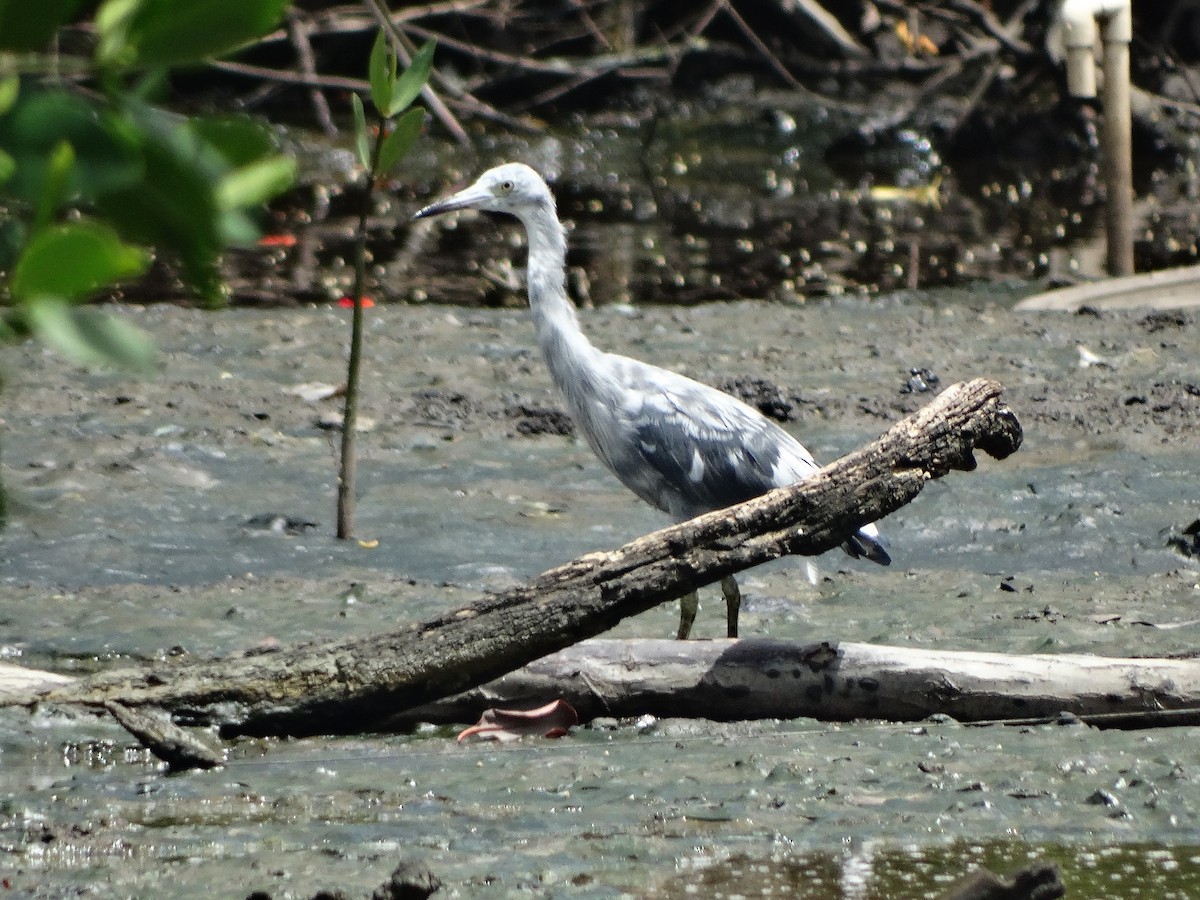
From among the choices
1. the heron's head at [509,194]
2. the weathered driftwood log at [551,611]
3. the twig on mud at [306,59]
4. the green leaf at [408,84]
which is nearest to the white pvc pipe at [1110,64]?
the heron's head at [509,194]

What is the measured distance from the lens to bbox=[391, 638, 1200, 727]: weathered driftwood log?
4.07 m

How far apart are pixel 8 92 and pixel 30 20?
0.04 metres

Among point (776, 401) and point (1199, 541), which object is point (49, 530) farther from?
point (1199, 541)

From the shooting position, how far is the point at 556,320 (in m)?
5.41

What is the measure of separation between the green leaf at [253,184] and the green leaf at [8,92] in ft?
0.36

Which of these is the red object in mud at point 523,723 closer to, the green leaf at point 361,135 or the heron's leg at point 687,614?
the heron's leg at point 687,614

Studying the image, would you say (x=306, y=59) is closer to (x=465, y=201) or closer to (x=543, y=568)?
(x=465, y=201)

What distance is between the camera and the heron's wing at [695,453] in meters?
5.16

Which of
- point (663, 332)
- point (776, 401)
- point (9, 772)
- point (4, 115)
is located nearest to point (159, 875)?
point (9, 772)

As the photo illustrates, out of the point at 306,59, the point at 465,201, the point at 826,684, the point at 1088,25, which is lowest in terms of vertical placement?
the point at 826,684

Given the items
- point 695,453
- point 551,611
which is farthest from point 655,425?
point 551,611

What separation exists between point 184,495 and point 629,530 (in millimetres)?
1643

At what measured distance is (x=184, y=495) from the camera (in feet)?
20.7

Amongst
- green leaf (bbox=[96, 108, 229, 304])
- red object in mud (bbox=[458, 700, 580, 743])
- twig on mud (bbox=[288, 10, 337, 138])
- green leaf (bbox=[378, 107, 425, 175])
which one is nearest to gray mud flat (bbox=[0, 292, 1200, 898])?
red object in mud (bbox=[458, 700, 580, 743])
